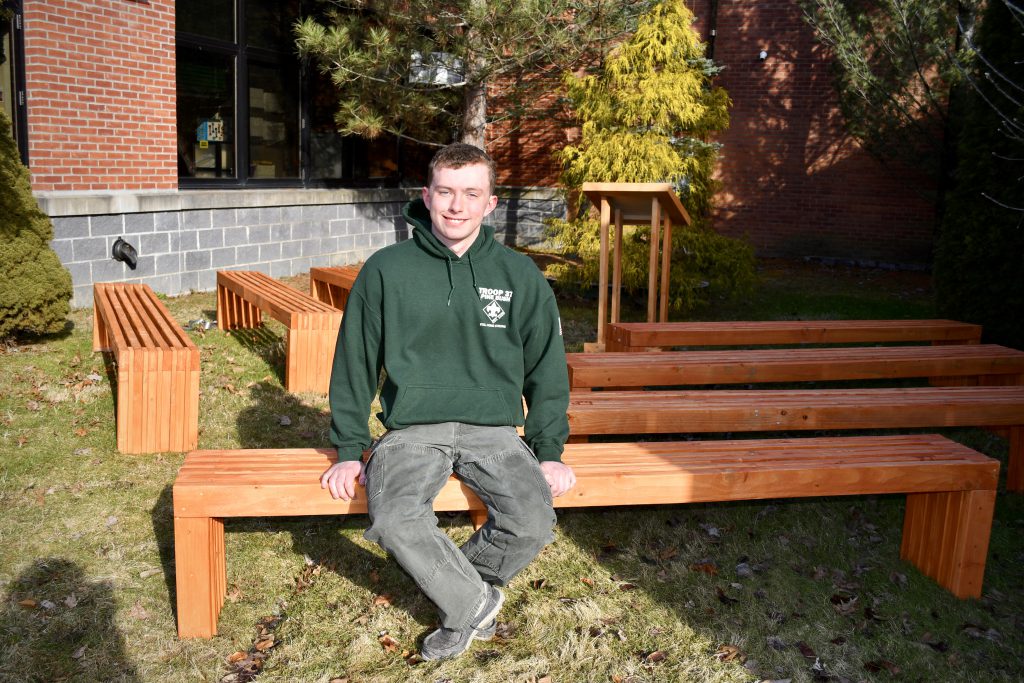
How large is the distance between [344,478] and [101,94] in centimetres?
766

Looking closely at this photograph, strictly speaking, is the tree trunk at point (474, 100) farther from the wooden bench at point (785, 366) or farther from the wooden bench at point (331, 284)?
the wooden bench at point (785, 366)

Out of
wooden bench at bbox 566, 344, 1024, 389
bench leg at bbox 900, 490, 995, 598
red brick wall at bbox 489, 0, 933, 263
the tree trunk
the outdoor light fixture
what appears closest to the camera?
bench leg at bbox 900, 490, 995, 598

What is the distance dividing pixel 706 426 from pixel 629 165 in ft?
21.1

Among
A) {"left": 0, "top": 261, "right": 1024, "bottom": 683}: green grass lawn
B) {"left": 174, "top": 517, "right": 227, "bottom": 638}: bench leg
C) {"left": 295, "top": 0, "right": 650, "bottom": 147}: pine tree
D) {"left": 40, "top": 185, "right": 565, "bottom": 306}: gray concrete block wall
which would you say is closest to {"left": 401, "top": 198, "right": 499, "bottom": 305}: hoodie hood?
{"left": 174, "top": 517, "right": 227, "bottom": 638}: bench leg

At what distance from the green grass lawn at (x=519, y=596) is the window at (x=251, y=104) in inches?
249

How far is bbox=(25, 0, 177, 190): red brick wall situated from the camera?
8.75 metres

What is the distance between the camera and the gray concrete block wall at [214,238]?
29.6 feet

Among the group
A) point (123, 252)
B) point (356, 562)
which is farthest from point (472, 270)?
point (123, 252)

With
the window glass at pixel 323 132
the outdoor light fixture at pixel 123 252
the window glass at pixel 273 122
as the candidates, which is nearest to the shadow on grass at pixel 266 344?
the outdoor light fixture at pixel 123 252

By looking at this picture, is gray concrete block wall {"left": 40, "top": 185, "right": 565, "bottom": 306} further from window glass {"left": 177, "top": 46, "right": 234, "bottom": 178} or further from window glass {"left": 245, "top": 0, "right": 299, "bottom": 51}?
window glass {"left": 245, "top": 0, "right": 299, "bottom": 51}

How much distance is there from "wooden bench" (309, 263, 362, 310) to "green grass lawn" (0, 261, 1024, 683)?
10.9ft

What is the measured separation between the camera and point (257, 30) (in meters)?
11.5

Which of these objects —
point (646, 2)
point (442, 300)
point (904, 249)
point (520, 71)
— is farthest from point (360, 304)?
point (904, 249)

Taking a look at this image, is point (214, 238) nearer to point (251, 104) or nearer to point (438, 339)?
point (251, 104)
